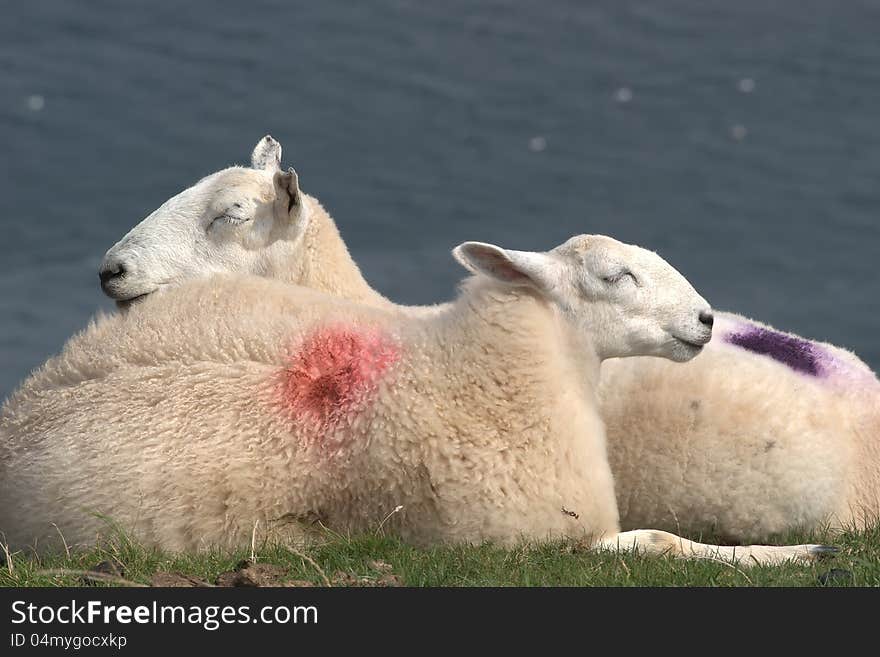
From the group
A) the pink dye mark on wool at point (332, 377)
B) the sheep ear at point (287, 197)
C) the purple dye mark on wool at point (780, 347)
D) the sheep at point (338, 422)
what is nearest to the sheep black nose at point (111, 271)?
the sheep ear at point (287, 197)

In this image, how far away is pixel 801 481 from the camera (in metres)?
7.63

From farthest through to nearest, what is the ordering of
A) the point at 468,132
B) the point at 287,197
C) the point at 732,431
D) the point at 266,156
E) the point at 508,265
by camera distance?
the point at 468,132
the point at 266,156
the point at 287,197
the point at 732,431
the point at 508,265

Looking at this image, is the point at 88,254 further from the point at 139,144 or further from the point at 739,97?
the point at 739,97

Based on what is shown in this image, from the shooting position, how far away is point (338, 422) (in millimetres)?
6828

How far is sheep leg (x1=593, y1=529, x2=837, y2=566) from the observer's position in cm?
673

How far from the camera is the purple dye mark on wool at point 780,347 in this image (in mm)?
8242

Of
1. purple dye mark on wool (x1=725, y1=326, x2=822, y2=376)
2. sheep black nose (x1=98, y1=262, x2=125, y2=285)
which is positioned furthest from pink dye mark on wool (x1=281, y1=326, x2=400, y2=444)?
purple dye mark on wool (x1=725, y1=326, x2=822, y2=376)

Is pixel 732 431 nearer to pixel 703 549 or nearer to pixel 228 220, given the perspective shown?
pixel 703 549

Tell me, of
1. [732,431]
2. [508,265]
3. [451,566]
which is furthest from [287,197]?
[451,566]

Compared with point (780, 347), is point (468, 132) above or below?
above

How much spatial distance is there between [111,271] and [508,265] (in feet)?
7.53

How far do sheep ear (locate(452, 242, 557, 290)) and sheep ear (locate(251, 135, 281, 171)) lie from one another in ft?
8.76

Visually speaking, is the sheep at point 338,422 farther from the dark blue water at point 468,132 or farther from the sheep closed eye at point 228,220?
the dark blue water at point 468,132

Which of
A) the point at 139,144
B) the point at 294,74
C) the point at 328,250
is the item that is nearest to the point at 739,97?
the point at 294,74
